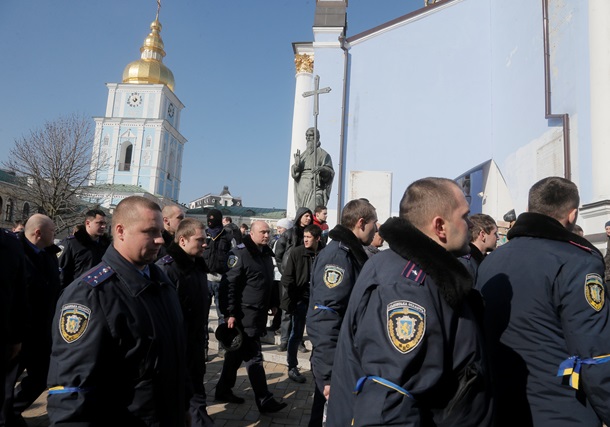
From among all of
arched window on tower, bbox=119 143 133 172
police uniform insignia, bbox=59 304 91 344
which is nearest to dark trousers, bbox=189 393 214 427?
police uniform insignia, bbox=59 304 91 344

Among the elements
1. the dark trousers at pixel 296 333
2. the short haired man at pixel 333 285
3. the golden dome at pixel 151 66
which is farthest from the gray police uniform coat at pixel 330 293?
the golden dome at pixel 151 66

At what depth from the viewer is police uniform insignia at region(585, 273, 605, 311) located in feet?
6.68

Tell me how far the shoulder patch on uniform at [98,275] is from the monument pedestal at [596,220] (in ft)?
28.4

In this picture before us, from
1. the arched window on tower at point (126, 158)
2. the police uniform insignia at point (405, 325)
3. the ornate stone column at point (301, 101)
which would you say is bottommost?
the police uniform insignia at point (405, 325)

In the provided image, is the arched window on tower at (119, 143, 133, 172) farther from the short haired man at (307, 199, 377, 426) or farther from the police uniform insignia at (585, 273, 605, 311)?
the police uniform insignia at (585, 273, 605, 311)

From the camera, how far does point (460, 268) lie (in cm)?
170

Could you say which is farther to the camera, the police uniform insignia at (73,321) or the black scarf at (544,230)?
the black scarf at (544,230)

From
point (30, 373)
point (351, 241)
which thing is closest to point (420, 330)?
point (351, 241)

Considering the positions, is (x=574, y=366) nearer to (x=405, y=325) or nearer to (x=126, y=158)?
(x=405, y=325)

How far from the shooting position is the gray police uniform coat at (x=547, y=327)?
2.02m

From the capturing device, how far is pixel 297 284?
584cm

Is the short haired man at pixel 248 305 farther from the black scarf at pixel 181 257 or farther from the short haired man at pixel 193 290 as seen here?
the black scarf at pixel 181 257

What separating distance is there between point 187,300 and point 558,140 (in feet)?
36.5

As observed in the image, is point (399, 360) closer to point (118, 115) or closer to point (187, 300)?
point (187, 300)
